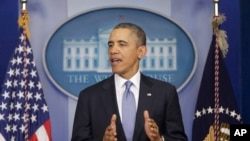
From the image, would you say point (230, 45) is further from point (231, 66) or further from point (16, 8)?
point (16, 8)

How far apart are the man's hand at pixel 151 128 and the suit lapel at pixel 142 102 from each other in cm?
18

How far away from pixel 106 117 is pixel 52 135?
106cm

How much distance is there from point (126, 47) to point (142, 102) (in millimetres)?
333

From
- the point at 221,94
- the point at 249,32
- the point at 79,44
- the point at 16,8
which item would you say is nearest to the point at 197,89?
the point at 221,94

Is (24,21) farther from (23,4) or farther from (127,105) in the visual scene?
(127,105)

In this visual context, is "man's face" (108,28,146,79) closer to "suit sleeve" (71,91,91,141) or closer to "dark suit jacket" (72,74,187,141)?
"dark suit jacket" (72,74,187,141)

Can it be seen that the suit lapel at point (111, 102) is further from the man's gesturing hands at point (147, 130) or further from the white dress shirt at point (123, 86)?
the man's gesturing hands at point (147, 130)

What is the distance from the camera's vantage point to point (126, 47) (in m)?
3.24

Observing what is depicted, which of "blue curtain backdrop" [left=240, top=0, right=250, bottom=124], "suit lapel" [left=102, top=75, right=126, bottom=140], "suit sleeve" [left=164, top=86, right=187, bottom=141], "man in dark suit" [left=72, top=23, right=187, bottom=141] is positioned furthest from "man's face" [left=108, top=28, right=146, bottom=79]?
"blue curtain backdrop" [left=240, top=0, right=250, bottom=124]

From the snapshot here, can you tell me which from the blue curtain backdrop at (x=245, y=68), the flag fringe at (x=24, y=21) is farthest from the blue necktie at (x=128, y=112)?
the blue curtain backdrop at (x=245, y=68)

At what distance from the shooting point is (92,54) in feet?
13.6

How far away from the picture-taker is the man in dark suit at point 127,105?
3146 mm

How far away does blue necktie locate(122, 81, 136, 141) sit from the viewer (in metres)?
3.17

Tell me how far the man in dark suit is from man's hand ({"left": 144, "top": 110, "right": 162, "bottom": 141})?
113 mm
